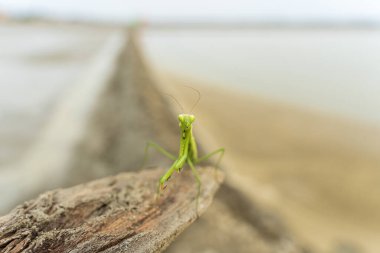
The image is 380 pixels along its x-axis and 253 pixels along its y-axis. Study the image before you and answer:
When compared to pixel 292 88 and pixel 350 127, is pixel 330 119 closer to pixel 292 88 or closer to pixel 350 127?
pixel 350 127

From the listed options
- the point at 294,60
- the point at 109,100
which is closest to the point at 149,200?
the point at 109,100

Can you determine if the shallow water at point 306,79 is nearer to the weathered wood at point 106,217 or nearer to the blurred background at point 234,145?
the blurred background at point 234,145

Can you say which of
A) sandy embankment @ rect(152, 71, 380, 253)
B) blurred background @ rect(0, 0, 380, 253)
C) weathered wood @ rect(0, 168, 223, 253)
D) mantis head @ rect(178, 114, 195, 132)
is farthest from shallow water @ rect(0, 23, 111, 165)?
mantis head @ rect(178, 114, 195, 132)

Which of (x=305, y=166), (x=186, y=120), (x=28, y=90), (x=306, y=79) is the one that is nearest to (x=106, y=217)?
(x=186, y=120)

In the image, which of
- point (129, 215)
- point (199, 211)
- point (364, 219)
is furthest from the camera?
point (364, 219)

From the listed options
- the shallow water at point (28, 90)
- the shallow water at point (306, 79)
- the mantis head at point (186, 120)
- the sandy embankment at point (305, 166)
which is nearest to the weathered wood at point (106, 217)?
the mantis head at point (186, 120)

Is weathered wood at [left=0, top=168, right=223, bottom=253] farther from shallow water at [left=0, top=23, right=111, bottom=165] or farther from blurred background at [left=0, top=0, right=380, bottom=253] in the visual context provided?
shallow water at [left=0, top=23, right=111, bottom=165]
